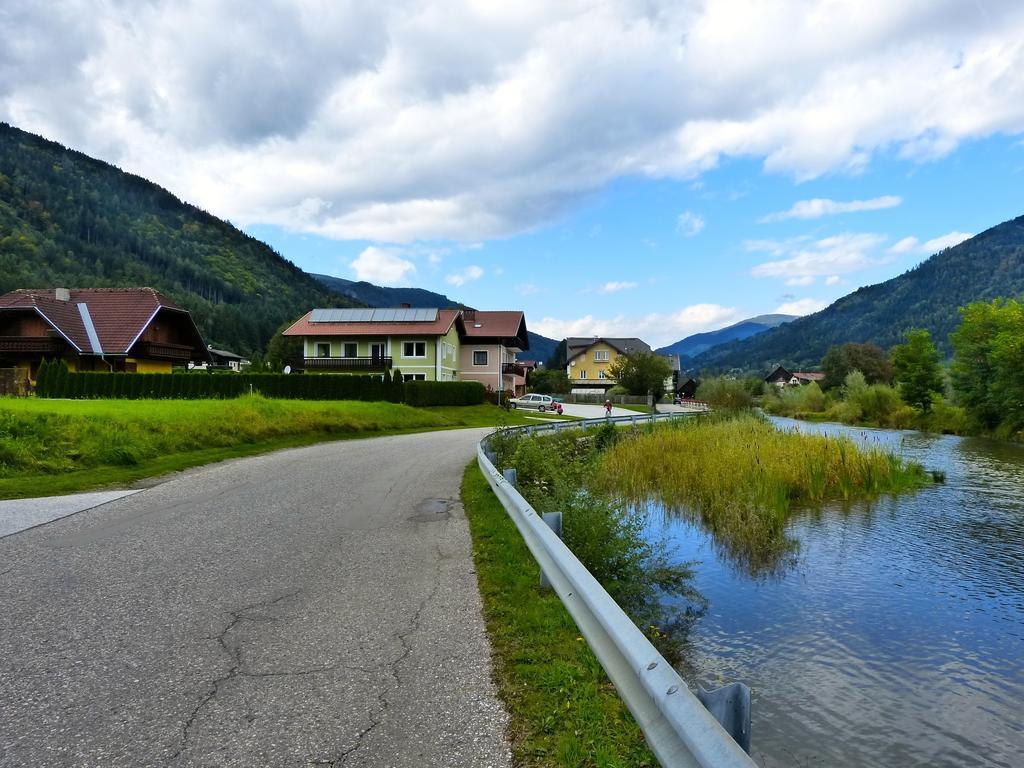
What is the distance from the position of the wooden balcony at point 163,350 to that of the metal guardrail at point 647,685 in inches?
1798

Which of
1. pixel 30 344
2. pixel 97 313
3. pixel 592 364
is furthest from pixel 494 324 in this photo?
pixel 592 364

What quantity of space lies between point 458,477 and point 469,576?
7.46m

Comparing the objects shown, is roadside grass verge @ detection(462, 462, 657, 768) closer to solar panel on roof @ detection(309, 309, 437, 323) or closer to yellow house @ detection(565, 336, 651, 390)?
solar panel on roof @ detection(309, 309, 437, 323)

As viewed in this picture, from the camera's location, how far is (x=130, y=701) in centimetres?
346

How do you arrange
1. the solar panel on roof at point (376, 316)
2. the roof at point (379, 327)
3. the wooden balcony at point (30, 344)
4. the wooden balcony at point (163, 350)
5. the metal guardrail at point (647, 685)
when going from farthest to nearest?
the solar panel on roof at point (376, 316)
the roof at point (379, 327)
the wooden balcony at point (163, 350)
the wooden balcony at point (30, 344)
the metal guardrail at point (647, 685)

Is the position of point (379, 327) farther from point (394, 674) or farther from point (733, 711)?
point (733, 711)

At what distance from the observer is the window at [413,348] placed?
53.7 m

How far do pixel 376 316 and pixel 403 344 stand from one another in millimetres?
4721

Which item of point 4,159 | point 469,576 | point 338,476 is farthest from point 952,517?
point 4,159

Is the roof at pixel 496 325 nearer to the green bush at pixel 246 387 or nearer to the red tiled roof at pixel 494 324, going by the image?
the red tiled roof at pixel 494 324

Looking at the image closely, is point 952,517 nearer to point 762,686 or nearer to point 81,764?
point 762,686

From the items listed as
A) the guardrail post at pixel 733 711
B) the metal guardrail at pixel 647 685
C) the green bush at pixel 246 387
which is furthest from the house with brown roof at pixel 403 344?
the guardrail post at pixel 733 711

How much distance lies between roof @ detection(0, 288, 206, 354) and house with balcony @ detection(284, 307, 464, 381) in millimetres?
11895

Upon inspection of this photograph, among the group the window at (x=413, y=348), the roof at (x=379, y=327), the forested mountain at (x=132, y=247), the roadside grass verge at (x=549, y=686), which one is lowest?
the roadside grass verge at (x=549, y=686)
